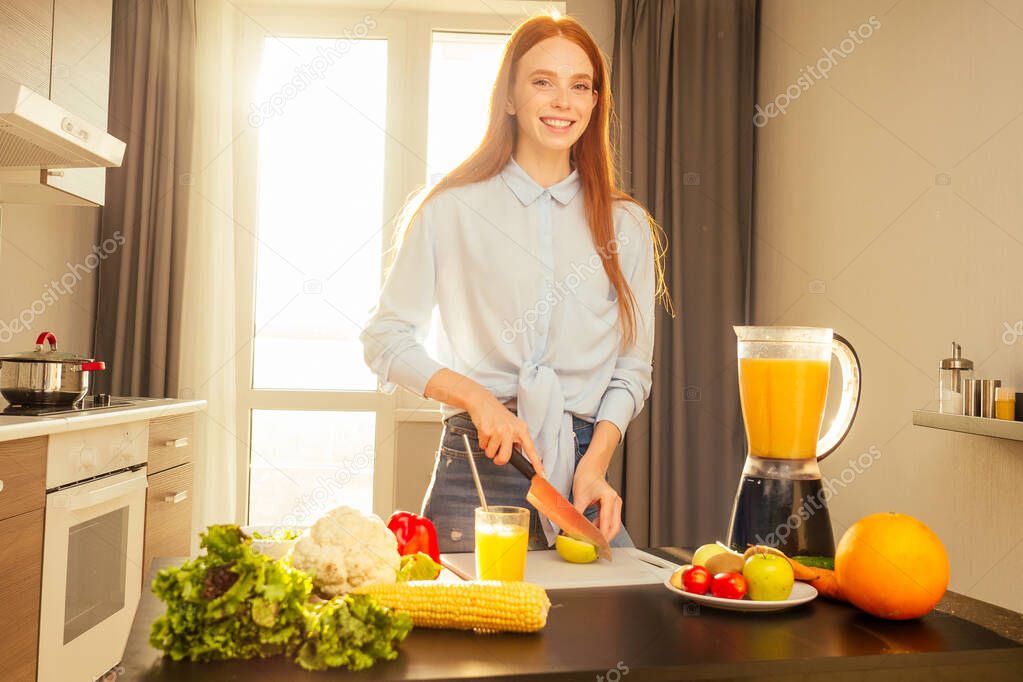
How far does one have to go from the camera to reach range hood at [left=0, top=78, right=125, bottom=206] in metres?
2.02

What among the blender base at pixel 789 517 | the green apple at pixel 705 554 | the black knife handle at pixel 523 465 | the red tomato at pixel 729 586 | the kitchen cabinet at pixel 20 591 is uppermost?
the black knife handle at pixel 523 465

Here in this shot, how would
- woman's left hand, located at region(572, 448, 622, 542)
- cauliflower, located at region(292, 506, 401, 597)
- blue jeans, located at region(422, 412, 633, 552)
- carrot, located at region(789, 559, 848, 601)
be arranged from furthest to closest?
1. blue jeans, located at region(422, 412, 633, 552)
2. woman's left hand, located at region(572, 448, 622, 542)
3. carrot, located at region(789, 559, 848, 601)
4. cauliflower, located at region(292, 506, 401, 597)

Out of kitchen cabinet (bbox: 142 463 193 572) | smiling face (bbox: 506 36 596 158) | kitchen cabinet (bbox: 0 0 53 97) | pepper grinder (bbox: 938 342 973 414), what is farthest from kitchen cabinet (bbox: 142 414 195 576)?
pepper grinder (bbox: 938 342 973 414)

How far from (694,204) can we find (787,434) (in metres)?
2.45

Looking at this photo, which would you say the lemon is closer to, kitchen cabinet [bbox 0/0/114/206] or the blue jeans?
the blue jeans

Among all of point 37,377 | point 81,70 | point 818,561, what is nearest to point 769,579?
point 818,561

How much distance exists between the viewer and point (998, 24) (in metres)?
2.10

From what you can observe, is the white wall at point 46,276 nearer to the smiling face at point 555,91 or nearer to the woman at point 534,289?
the woman at point 534,289

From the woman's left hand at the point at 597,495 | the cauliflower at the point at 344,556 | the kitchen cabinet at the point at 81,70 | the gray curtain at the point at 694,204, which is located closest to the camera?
the cauliflower at the point at 344,556

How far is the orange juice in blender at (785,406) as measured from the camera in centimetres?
117

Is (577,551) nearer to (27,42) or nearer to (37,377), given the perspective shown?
(37,377)

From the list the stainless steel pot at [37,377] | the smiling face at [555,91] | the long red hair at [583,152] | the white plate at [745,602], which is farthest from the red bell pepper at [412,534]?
the stainless steel pot at [37,377]

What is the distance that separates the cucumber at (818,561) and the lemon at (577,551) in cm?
26

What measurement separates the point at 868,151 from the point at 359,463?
87.1 inches
